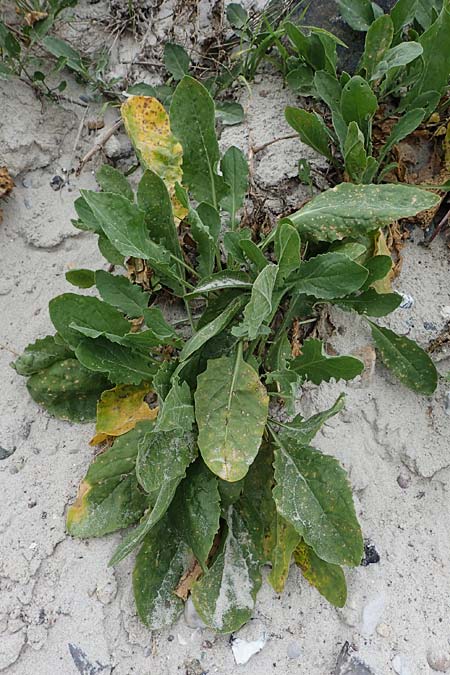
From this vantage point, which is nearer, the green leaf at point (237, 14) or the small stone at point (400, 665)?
the small stone at point (400, 665)

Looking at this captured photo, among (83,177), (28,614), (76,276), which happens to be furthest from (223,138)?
(28,614)

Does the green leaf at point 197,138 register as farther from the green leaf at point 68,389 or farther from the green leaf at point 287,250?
the green leaf at point 68,389

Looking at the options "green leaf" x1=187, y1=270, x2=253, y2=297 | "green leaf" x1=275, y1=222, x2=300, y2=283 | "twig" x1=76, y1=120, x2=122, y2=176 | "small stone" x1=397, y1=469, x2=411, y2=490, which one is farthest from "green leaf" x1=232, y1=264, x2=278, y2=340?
"twig" x1=76, y1=120, x2=122, y2=176

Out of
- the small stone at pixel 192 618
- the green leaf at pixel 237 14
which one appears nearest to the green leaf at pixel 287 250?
the small stone at pixel 192 618

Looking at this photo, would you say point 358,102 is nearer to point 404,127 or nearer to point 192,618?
point 404,127

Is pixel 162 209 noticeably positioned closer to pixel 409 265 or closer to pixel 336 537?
pixel 409 265

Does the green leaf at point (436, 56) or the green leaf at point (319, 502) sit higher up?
the green leaf at point (436, 56)

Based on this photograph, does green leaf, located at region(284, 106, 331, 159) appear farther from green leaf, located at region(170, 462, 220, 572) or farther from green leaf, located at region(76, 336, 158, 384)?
green leaf, located at region(170, 462, 220, 572)
